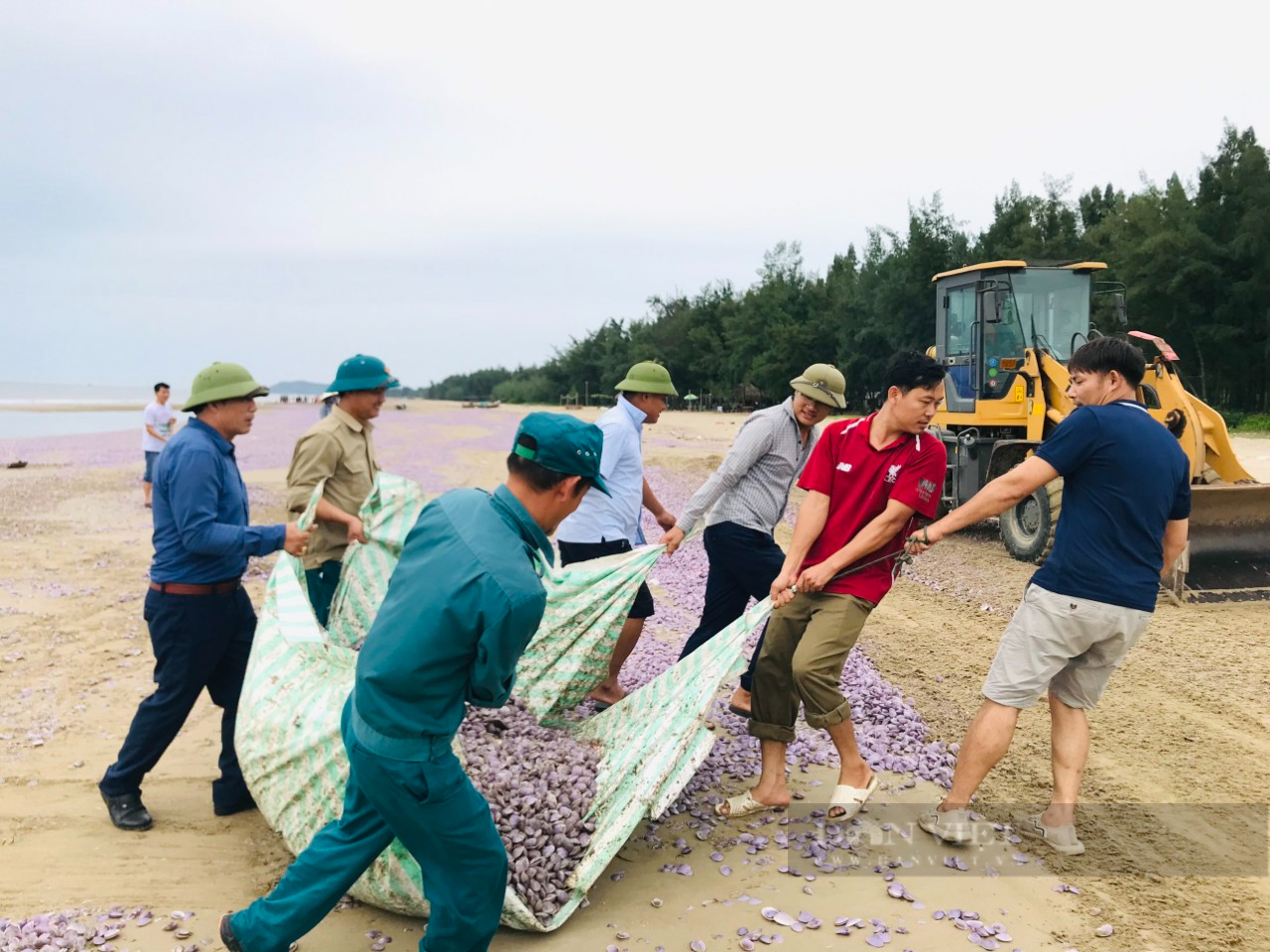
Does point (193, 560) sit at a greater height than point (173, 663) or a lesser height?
greater

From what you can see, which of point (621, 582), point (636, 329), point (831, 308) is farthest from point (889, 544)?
point (636, 329)

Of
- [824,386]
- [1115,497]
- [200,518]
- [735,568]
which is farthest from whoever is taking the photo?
[735,568]

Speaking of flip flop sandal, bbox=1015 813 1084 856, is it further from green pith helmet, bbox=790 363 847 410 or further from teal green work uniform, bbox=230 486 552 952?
teal green work uniform, bbox=230 486 552 952

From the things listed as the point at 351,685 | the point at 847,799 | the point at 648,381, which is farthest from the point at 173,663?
the point at 847,799

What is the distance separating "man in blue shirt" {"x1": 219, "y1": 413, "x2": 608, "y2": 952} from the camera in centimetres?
210

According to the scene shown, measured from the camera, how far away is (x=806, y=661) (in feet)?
11.4

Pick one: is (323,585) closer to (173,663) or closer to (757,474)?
(173,663)

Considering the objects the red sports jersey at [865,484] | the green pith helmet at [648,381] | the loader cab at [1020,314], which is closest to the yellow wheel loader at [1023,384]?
the loader cab at [1020,314]

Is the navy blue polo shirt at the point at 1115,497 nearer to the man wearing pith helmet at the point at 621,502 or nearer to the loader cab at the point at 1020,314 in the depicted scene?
the man wearing pith helmet at the point at 621,502

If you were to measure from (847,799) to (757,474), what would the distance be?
158 cm

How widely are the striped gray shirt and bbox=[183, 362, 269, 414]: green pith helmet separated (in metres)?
2.10

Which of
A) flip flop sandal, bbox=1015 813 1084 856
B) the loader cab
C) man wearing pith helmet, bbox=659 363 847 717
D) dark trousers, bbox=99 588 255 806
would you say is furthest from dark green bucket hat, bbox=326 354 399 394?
the loader cab

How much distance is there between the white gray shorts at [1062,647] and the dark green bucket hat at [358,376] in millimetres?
3069

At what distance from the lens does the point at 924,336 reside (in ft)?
120
